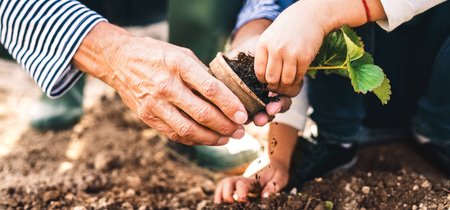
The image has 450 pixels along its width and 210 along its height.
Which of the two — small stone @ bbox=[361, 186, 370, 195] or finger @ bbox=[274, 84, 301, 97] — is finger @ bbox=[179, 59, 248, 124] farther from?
small stone @ bbox=[361, 186, 370, 195]

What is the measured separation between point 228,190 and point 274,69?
1.69 feet

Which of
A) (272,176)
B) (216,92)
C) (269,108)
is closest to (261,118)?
(269,108)

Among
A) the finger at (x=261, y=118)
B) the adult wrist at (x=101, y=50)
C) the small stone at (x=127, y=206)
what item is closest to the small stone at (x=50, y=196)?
the small stone at (x=127, y=206)

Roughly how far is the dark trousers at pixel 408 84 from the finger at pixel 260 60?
0.49 metres

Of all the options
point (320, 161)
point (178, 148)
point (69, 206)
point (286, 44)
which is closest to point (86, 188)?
point (69, 206)

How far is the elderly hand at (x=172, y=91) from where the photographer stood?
53.4 inches

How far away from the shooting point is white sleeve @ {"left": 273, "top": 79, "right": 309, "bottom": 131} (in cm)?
178

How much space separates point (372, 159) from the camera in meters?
2.09

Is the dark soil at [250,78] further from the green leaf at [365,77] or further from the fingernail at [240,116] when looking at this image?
the green leaf at [365,77]

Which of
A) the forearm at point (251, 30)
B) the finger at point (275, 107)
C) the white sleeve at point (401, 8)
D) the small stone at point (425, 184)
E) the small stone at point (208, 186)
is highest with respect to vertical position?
the white sleeve at point (401, 8)

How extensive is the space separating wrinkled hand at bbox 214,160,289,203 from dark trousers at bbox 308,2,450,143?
0.87 feet

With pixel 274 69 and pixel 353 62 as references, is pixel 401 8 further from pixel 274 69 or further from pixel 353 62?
pixel 274 69

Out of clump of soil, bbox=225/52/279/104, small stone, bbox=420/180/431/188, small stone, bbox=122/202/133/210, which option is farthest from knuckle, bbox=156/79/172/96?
small stone, bbox=420/180/431/188

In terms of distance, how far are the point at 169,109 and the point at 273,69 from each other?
297 mm
